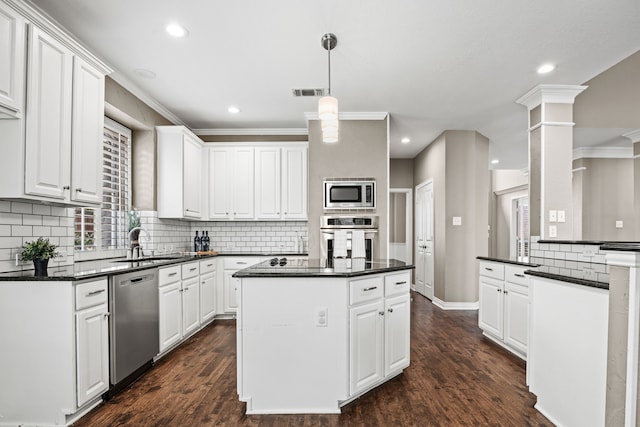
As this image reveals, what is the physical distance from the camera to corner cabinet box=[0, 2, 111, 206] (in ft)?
6.97

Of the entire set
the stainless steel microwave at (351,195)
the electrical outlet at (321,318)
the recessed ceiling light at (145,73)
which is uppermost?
the recessed ceiling light at (145,73)

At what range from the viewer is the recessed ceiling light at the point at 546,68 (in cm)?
327

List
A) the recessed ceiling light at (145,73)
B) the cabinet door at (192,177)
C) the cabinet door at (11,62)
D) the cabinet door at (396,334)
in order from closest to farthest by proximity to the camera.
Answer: the cabinet door at (11,62), the cabinet door at (396,334), the recessed ceiling light at (145,73), the cabinet door at (192,177)

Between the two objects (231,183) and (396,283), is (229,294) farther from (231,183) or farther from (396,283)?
(396,283)

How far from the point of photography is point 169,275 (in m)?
3.47

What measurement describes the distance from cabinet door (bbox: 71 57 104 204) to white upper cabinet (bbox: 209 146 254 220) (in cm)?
227

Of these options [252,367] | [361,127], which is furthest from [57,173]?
[361,127]

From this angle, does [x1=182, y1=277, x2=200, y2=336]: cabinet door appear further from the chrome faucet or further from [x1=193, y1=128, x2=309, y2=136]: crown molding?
[x1=193, y1=128, x2=309, y2=136]: crown molding

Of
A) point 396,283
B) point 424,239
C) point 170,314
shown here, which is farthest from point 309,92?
point 424,239

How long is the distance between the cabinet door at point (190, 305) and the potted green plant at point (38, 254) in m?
1.49

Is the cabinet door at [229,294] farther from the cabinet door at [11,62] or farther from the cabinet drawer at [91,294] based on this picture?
the cabinet door at [11,62]

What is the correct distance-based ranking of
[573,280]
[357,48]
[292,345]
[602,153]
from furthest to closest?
[602,153]
[357,48]
[292,345]
[573,280]

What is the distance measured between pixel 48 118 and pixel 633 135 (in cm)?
559

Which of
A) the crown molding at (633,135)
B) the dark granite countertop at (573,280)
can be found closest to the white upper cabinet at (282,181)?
the dark granite countertop at (573,280)
